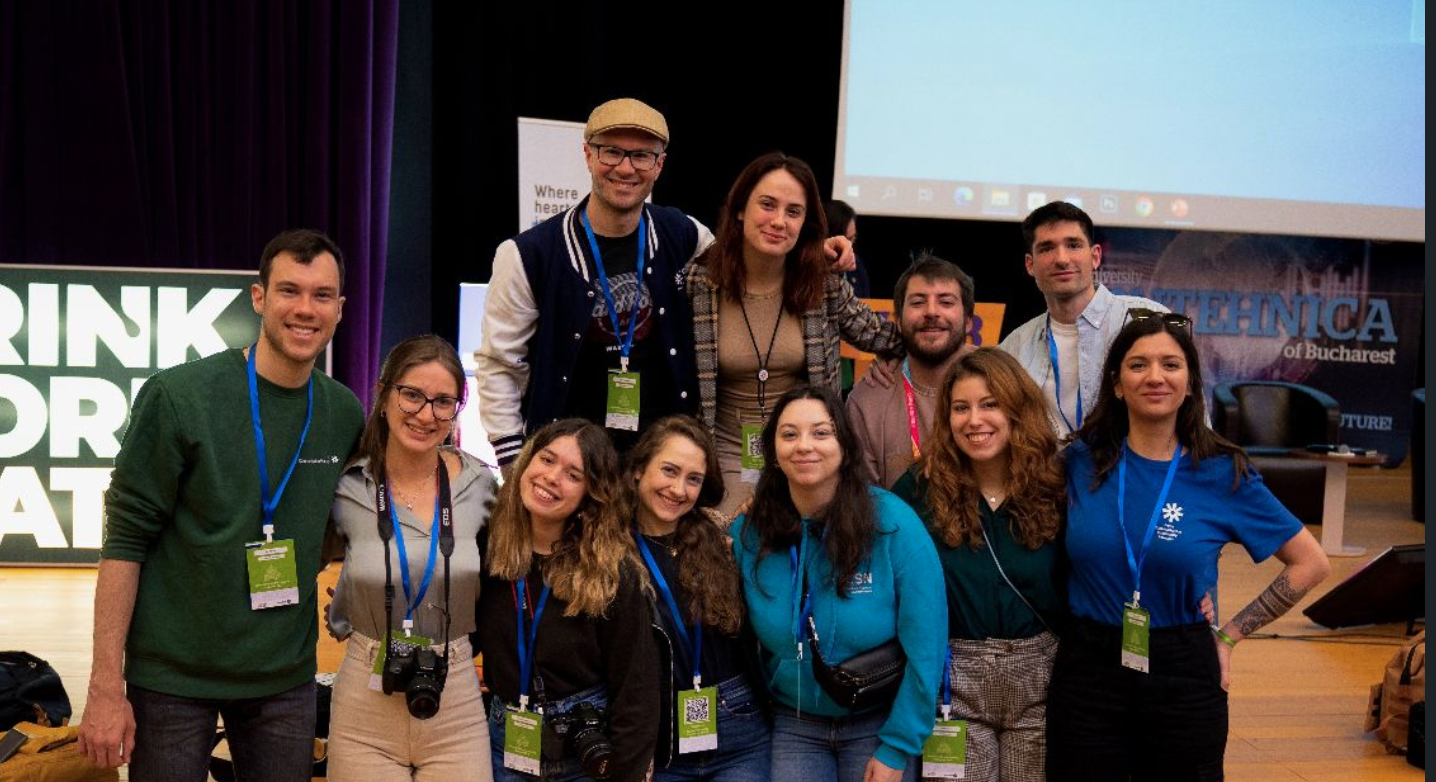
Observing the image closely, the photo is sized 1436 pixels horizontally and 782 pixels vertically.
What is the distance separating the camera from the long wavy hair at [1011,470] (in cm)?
264

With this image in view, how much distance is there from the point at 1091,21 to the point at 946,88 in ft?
3.13

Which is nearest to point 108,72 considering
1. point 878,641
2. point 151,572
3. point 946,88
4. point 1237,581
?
point 946,88

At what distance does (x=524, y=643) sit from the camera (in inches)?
100

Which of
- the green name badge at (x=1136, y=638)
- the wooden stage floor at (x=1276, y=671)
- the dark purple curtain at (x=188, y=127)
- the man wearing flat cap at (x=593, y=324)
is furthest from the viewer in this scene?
the dark purple curtain at (x=188, y=127)

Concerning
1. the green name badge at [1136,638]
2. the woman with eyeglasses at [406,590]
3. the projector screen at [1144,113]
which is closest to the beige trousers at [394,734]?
the woman with eyeglasses at [406,590]

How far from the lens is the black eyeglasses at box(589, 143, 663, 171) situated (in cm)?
282

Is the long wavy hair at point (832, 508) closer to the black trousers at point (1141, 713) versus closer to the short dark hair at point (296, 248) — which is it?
the black trousers at point (1141, 713)

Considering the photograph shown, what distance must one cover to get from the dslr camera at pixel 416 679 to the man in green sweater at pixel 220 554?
193 mm

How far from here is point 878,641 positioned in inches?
A: 103

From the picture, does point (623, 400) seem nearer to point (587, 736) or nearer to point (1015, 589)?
point (587, 736)

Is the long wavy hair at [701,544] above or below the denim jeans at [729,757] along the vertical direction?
above

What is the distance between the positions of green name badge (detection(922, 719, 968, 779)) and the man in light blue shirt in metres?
0.93

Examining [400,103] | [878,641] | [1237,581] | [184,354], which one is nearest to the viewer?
[878,641]

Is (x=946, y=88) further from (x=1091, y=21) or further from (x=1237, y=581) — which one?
(x=1237, y=581)
